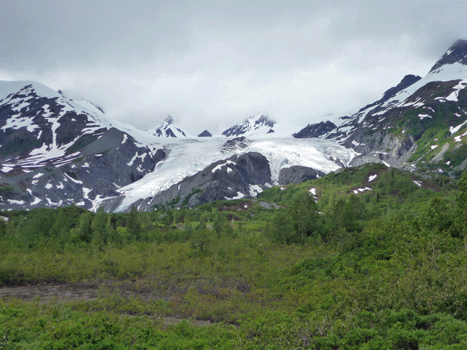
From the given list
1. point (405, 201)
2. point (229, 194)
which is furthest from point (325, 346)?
point (229, 194)

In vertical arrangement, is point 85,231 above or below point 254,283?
above

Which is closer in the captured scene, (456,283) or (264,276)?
(456,283)

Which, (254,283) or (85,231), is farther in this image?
(85,231)

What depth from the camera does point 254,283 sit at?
34.8 metres

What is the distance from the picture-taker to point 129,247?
4997 cm

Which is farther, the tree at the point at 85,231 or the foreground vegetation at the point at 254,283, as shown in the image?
the tree at the point at 85,231

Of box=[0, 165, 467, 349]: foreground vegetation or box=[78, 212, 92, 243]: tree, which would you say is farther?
box=[78, 212, 92, 243]: tree

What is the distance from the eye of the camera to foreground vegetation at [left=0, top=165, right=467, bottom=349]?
1548 cm

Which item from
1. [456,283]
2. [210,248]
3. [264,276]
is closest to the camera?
[456,283]

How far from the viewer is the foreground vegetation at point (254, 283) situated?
1548cm

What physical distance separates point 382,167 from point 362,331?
12902 cm

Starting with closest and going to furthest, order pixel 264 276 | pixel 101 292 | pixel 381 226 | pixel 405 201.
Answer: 1. pixel 101 292
2. pixel 264 276
3. pixel 381 226
4. pixel 405 201

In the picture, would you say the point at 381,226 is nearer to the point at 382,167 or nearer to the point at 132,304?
the point at 132,304

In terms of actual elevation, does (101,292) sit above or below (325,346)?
below
